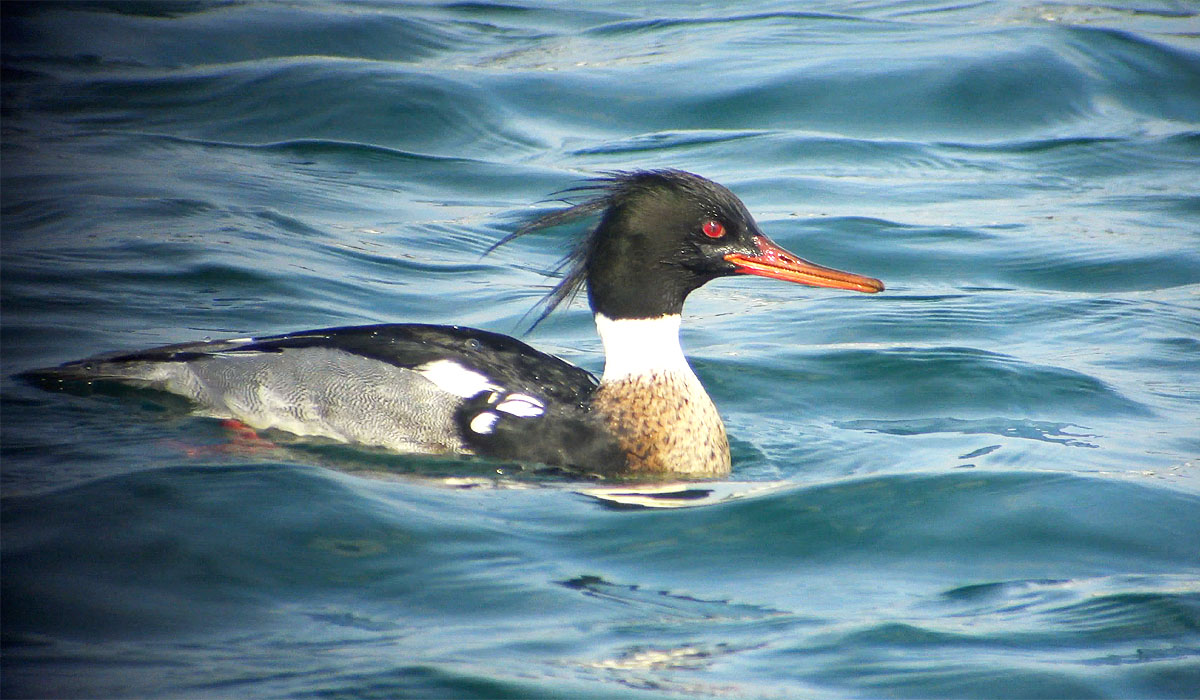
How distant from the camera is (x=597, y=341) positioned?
8508 mm

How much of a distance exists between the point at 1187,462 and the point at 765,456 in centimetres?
192

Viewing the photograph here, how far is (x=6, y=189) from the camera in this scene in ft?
33.6

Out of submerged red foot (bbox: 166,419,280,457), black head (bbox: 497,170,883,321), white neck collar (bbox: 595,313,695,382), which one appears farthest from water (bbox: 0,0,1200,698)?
black head (bbox: 497,170,883,321)

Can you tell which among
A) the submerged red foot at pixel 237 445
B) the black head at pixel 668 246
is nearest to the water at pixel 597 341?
the submerged red foot at pixel 237 445

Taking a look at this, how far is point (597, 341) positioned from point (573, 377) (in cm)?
204

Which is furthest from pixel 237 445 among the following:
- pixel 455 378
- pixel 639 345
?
pixel 639 345

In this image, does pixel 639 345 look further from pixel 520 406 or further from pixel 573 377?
pixel 520 406

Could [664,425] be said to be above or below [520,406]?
below

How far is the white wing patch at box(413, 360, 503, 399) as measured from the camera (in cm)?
609

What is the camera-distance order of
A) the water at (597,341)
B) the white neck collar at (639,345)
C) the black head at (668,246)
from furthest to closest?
the white neck collar at (639,345), the black head at (668,246), the water at (597,341)

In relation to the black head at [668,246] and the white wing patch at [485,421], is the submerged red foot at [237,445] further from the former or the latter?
the black head at [668,246]

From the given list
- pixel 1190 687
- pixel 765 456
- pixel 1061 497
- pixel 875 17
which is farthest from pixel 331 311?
→ pixel 875 17

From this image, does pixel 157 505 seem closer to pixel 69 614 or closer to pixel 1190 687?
pixel 69 614

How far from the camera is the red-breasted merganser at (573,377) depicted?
6117 millimetres
